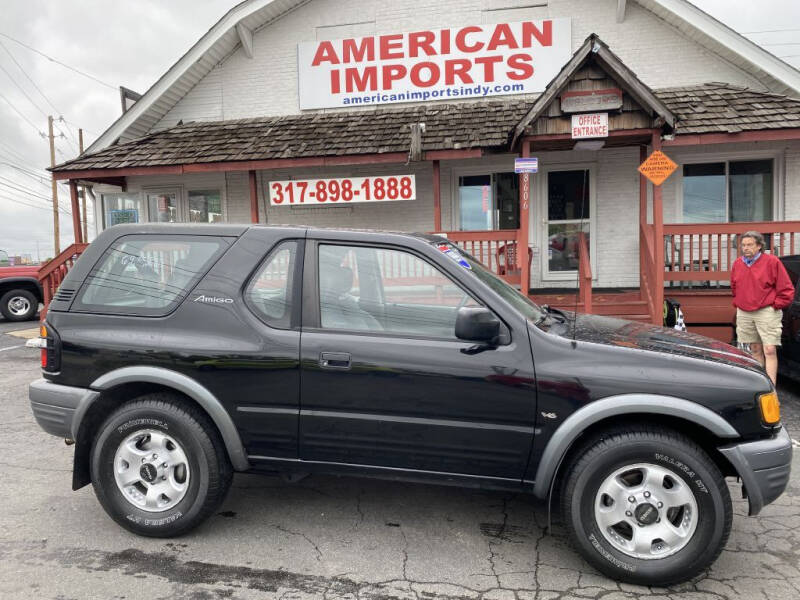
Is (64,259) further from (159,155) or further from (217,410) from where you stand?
(217,410)

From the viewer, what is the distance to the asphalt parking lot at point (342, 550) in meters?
2.82

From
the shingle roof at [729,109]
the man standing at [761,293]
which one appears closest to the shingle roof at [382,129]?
the shingle roof at [729,109]

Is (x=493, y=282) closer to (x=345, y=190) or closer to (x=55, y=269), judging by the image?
(x=345, y=190)

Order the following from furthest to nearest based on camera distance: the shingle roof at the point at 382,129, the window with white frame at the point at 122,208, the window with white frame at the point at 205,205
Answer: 1. the window with white frame at the point at 122,208
2. the window with white frame at the point at 205,205
3. the shingle roof at the point at 382,129

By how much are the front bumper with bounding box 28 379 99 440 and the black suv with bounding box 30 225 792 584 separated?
0.5 inches

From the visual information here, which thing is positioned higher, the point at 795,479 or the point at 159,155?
the point at 159,155

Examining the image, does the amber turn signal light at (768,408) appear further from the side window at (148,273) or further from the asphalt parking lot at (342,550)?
the side window at (148,273)

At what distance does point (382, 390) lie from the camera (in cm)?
304

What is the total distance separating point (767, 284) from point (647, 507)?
407 cm

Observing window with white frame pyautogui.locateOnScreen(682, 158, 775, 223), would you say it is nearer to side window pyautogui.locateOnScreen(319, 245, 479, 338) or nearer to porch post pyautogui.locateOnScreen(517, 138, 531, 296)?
porch post pyautogui.locateOnScreen(517, 138, 531, 296)

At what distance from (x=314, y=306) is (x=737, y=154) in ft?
31.6

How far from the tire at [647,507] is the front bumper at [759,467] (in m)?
0.11

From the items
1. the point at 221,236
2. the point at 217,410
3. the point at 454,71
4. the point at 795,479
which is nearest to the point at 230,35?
the point at 454,71

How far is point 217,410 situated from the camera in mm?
3205
